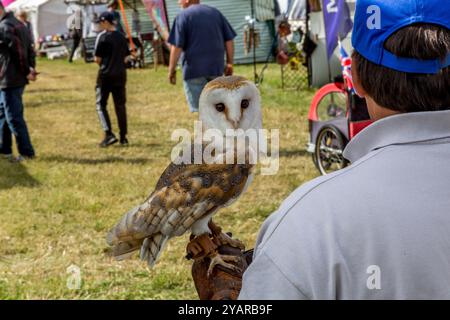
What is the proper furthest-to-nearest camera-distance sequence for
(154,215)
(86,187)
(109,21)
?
1. (109,21)
2. (86,187)
3. (154,215)

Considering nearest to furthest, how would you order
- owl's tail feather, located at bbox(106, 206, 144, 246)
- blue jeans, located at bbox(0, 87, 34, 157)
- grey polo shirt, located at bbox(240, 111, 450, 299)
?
1. grey polo shirt, located at bbox(240, 111, 450, 299)
2. owl's tail feather, located at bbox(106, 206, 144, 246)
3. blue jeans, located at bbox(0, 87, 34, 157)

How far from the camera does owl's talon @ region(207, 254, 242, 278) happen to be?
65.8 inches

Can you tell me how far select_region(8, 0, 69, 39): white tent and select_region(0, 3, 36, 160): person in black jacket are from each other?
2387cm

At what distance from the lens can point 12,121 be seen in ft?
24.8

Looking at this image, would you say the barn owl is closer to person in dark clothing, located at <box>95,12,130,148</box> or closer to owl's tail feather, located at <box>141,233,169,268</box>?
owl's tail feather, located at <box>141,233,169,268</box>

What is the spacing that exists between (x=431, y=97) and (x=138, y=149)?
24.3 ft

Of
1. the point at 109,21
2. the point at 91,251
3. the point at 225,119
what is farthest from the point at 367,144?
the point at 109,21

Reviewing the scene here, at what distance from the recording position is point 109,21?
26.1 ft

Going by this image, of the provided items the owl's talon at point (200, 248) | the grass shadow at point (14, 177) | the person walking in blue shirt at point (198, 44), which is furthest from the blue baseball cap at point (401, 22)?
the grass shadow at point (14, 177)

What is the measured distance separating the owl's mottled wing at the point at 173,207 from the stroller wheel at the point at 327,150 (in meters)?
4.13

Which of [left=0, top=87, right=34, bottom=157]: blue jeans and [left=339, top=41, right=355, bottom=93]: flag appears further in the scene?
[left=0, top=87, right=34, bottom=157]: blue jeans

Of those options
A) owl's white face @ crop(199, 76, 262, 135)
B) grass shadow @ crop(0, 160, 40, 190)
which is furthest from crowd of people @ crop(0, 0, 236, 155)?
owl's white face @ crop(199, 76, 262, 135)

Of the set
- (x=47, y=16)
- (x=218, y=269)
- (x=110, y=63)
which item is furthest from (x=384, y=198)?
(x=47, y=16)

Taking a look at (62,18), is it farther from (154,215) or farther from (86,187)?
(154,215)
